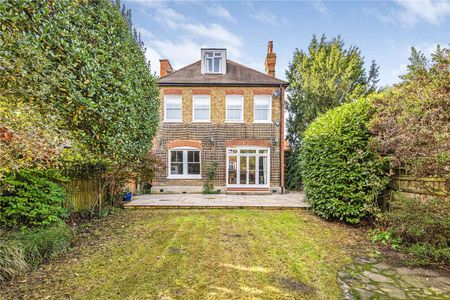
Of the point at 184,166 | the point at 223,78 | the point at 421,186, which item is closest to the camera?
the point at 421,186

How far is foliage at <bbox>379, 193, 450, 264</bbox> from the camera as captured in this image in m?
3.83

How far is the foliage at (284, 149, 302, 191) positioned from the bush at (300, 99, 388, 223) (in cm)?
764

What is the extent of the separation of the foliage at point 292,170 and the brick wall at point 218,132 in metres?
2.18

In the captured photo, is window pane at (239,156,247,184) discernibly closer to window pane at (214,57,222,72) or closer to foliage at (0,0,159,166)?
window pane at (214,57,222,72)

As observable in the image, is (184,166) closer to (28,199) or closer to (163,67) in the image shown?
(163,67)

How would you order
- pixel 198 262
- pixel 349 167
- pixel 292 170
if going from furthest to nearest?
pixel 292 170, pixel 349 167, pixel 198 262

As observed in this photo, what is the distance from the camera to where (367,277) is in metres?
3.34

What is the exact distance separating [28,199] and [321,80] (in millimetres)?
15965

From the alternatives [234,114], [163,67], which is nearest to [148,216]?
[234,114]

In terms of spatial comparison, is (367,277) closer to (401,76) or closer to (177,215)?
(401,76)

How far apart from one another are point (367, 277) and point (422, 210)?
6.24 ft

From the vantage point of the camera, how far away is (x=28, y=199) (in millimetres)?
4379

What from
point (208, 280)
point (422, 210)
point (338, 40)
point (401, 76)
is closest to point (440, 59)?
point (401, 76)

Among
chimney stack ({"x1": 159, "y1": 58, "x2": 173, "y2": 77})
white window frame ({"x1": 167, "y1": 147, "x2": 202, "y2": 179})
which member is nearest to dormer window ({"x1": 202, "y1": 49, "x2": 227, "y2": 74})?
chimney stack ({"x1": 159, "y1": 58, "x2": 173, "y2": 77})
